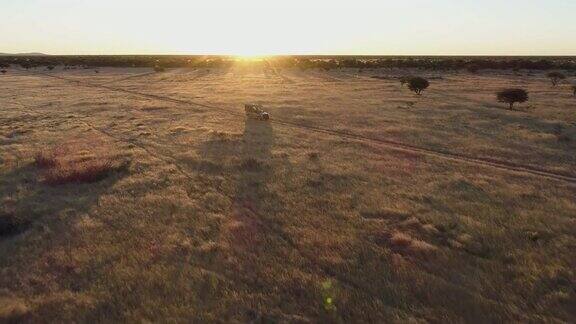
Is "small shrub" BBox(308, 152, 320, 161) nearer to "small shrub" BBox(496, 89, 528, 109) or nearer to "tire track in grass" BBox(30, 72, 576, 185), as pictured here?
"tire track in grass" BBox(30, 72, 576, 185)

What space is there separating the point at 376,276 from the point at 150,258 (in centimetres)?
656

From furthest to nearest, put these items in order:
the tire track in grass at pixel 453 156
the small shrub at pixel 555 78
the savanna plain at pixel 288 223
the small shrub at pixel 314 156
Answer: the small shrub at pixel 555 78 < the small shrub at pixel 314 156 < the tire track in grass at pixel 453 156 < the savanna plain at pixel 288 223

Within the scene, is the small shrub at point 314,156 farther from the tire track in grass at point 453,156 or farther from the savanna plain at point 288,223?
the tire track in grass at point 453,156

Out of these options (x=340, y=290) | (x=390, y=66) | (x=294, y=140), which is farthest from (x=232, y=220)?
(x=390, y=66)

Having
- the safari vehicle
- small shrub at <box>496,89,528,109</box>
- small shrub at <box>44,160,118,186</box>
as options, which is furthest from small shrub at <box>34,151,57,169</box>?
small shrub at <box>496,89,528,109</box>

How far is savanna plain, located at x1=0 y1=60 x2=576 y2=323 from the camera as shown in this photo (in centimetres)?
1176

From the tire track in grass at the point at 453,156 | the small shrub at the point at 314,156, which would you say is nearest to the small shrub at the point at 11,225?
the small shrub at the point at 314,156

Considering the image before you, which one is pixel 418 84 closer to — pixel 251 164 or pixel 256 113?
pixel 256 113

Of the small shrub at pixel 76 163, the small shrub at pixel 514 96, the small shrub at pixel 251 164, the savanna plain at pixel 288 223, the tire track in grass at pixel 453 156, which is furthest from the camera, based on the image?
the small shrub at pixel 514 96

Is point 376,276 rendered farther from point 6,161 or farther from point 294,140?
point 6,161

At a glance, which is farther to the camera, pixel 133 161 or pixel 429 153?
pixel 429 153

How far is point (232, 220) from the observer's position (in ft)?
55.2

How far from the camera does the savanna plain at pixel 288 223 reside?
11.8 metres

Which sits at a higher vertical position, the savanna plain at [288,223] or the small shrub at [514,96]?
the small shrub at [514,96]
